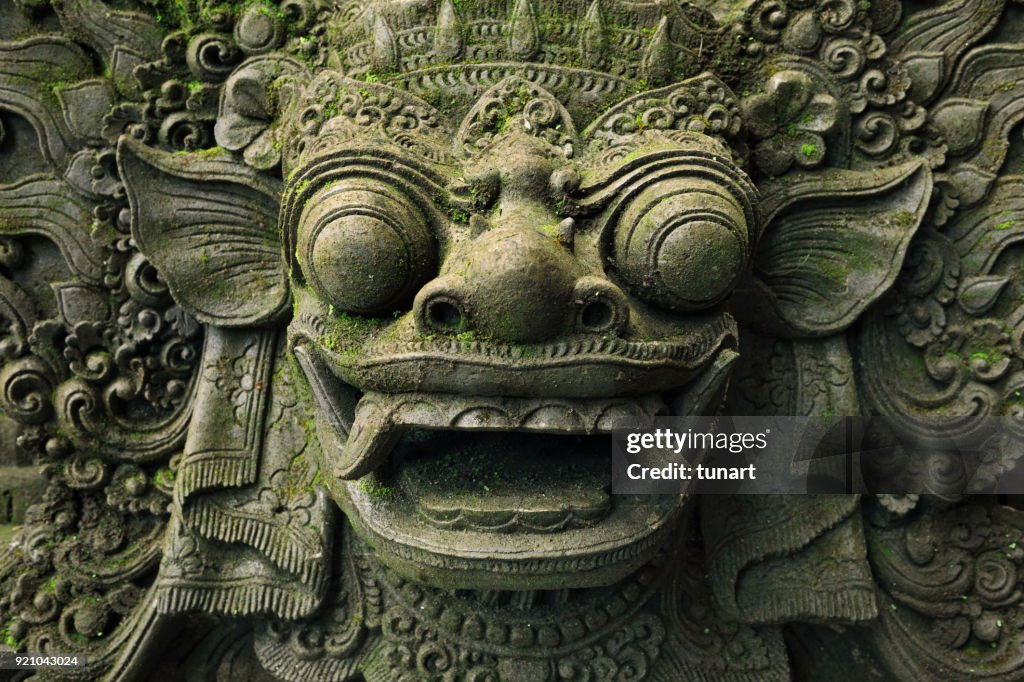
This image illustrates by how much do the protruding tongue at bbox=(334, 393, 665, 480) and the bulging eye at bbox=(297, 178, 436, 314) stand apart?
245 mm

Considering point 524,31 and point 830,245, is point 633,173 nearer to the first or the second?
point 524,31

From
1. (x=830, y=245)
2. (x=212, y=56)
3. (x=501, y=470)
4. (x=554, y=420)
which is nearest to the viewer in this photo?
(x=554, y=420)

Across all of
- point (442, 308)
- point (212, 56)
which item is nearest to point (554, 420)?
point (442, 308)

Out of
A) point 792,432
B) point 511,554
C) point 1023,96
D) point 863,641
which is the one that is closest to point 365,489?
point 511,554

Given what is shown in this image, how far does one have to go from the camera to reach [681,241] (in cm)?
176

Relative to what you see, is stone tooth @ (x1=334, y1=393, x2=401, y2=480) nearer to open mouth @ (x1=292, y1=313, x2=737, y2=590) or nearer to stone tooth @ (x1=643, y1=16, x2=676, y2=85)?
open mouth @ (x1=292, y1=313, x2=737, y2=590)

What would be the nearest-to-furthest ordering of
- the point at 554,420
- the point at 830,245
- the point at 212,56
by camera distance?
the point at 554,420 < the point at 830,245 < the point at 212,56

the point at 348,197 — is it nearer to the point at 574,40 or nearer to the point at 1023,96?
the point at 574,40

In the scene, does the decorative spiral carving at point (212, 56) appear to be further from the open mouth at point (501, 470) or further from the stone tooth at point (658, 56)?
the stone tooth at point (658, 56)

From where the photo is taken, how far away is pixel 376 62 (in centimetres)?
204

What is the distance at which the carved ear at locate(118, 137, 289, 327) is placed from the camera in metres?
2.22

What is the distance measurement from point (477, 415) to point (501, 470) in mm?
244

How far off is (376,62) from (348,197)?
1.63ft

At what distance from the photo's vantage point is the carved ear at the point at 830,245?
2.19 metres
